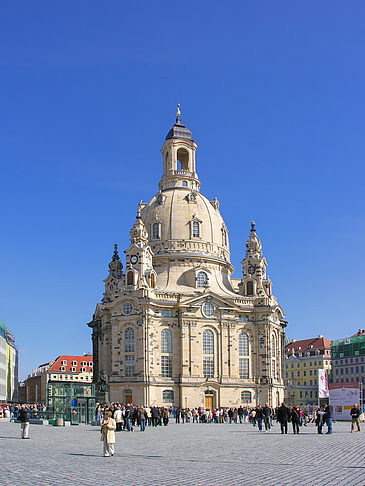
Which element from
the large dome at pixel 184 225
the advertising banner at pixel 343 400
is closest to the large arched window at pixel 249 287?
the large dome at pixel 184 225

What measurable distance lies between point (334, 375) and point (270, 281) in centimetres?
3904

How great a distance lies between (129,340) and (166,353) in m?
4.64

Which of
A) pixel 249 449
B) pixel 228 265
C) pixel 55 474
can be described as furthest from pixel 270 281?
pixel 55 474

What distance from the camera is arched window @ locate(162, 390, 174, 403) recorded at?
76938 millimetres

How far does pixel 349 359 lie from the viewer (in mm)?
116312

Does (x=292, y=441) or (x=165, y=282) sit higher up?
(x=165, y=282)

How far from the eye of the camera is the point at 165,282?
274 feet

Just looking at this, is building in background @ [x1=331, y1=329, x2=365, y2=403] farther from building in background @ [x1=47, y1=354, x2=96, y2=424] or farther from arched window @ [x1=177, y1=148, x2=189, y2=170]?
building in background @ [x1=47, y1=354, x2=96, y2=424]

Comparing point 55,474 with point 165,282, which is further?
point 165,282

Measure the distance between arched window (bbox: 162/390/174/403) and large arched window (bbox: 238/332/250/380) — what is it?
911 centimetres

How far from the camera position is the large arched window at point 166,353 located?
7788 cm

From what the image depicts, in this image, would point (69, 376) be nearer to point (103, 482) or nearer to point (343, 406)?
point (343, 406)

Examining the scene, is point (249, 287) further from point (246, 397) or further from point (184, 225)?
point (246, 397)

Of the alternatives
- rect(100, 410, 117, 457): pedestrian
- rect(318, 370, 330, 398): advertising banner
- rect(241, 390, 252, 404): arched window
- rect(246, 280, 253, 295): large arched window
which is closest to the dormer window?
rect(246, 280, 253, 295): large arched window
